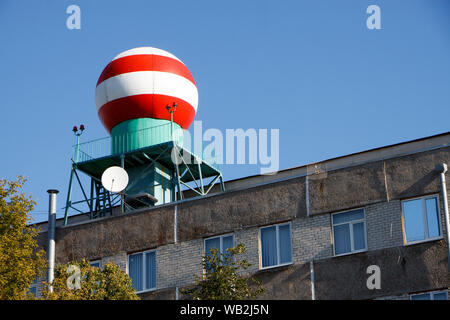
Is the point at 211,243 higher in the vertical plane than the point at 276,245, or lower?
higher

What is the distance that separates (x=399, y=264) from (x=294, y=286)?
155 inches

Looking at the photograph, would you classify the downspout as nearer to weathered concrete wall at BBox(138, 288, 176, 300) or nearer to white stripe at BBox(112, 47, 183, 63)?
weathered concrete wall at BBox(138, 288, 176, 300)

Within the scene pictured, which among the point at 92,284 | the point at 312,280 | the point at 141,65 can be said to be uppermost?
the point at 141,65

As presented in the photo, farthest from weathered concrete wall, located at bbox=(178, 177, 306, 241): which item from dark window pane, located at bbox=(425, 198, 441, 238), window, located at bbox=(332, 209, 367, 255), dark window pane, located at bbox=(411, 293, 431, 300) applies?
dark window pane, located at bbox=(411, 293, 431, 300)

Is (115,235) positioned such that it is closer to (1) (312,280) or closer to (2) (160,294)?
(2) (160,294)

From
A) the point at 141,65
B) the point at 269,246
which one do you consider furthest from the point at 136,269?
the point at 141,65

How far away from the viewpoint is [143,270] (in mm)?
35844

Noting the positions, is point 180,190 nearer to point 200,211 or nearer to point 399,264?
point 200,211

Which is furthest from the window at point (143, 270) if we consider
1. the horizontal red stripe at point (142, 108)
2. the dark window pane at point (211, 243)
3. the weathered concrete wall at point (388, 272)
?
the horizontal red stripe at point (142, 108)

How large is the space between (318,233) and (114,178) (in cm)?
1034

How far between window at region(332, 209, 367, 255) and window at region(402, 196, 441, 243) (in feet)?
5.20

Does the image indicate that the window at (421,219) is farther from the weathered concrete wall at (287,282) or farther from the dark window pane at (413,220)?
the weathered concrete wall at (287,282)

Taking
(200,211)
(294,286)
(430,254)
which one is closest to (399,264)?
(430,254)

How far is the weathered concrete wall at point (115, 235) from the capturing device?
36031 millimetres
